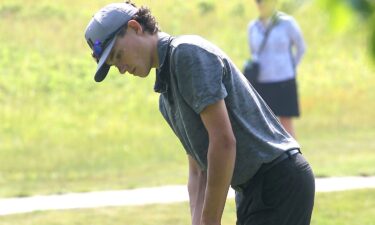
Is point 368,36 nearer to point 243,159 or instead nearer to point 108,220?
point 243,159

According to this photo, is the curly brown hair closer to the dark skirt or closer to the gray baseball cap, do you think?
the gray baseball cap

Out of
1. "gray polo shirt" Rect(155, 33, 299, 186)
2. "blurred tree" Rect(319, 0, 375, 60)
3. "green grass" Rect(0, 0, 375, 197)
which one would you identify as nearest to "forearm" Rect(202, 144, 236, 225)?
"gray polo shirt" Rect(155, 33, 299, 186)

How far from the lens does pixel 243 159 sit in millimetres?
3525

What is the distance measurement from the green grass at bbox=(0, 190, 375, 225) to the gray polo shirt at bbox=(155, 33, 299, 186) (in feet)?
14.1

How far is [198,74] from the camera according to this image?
3303mm

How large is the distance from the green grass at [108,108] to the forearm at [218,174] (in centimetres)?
486

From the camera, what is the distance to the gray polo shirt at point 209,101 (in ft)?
10.9

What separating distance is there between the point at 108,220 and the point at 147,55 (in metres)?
4.84

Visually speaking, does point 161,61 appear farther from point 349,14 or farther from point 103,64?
point 349,14

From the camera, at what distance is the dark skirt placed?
1061cm

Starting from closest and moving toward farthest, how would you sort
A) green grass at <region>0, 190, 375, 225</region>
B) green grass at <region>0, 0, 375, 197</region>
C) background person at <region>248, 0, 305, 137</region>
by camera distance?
green grass at <region>0, 190, 375, 225</region>, background person at <region>248, 0, 305, 137</region>, green grass at <region>0, 0, 375, 197</region>

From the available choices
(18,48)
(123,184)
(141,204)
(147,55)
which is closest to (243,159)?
(147,55)

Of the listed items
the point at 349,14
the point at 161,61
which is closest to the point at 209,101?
the point at 161,61

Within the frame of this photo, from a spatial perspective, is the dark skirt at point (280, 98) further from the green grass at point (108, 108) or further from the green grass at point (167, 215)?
the green grass at point (167, 215)
